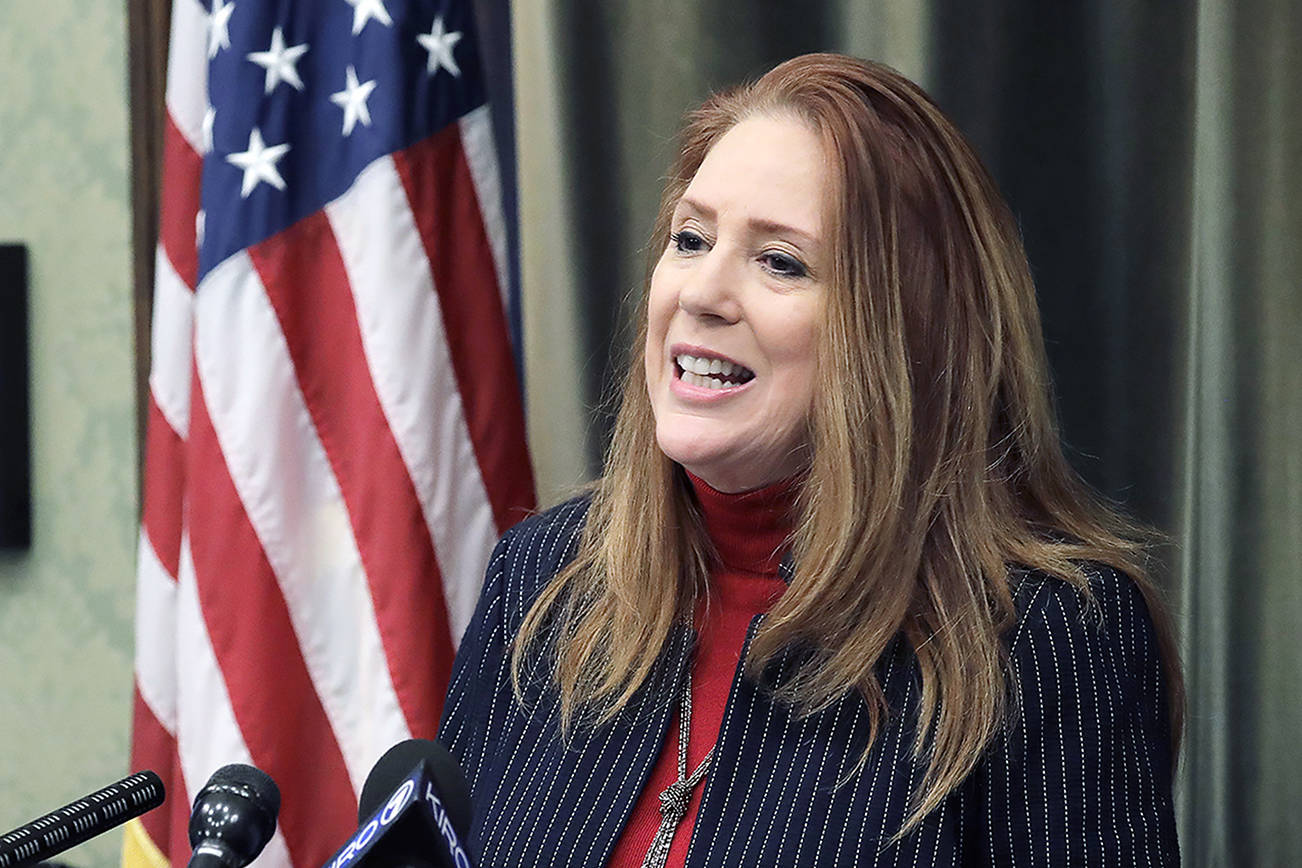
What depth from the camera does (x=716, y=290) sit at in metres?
1.38

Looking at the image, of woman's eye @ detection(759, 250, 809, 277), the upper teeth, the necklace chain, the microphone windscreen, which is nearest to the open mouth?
the upper teeth

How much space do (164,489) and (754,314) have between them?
1.09 metres

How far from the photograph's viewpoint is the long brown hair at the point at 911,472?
1.33 m

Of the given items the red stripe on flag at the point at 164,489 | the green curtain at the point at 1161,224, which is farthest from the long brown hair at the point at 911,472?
the red stripe on flag at the point at 164,489

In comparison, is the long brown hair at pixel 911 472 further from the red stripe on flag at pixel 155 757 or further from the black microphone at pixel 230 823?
the red stripe on flag at pixel 155 757

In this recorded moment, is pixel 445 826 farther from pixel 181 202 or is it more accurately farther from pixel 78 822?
pixel 181 202

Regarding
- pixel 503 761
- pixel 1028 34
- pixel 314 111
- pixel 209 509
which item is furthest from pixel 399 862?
pixel 1028 34

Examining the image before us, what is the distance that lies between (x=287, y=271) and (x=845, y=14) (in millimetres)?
927

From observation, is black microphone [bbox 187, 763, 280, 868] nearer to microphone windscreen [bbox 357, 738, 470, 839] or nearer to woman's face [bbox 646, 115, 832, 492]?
microphone windscreen [bbox 357, 738, 470, 839]

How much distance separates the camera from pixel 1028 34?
2.03 meters

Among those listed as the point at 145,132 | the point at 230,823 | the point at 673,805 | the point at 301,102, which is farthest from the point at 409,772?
the point at 145,132

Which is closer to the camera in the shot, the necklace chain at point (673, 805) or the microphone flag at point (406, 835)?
the microphone flag at point (406, 835)

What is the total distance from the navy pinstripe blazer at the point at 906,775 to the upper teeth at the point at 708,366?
0.26 meters

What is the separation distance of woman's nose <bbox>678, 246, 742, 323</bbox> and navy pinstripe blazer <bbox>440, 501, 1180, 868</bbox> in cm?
32
